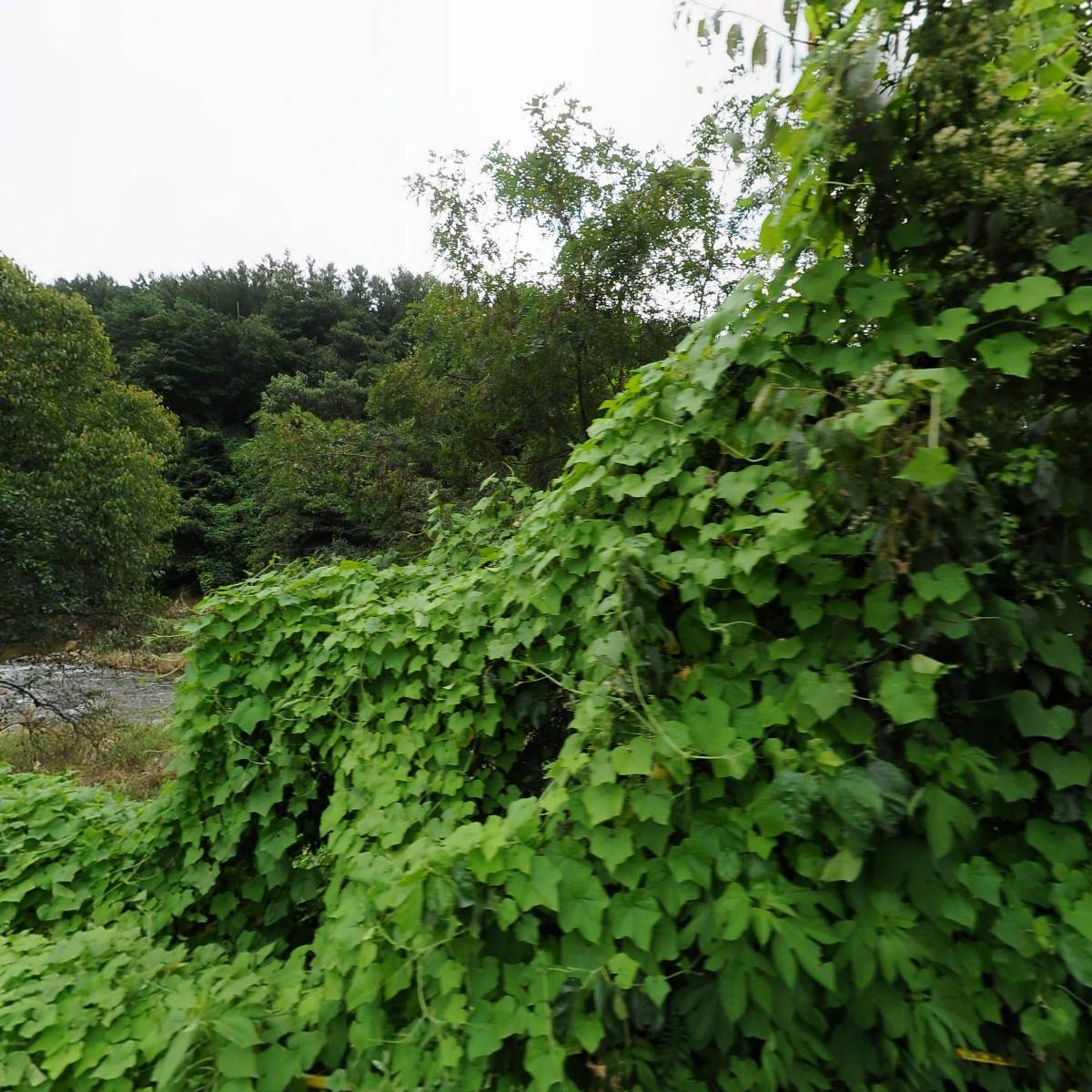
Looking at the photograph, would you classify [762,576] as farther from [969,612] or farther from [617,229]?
[617,229]

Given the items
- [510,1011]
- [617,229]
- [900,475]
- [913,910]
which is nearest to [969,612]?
[900,475]

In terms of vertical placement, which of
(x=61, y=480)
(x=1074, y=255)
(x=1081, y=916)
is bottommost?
(x=1081, y=916)

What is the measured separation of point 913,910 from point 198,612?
2244 mm

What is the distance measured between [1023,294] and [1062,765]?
0.83 meters

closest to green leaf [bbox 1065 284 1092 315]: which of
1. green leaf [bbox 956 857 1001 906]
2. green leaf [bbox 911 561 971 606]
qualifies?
green leaf [bbox 911 561 971 606]

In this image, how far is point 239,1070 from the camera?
1.36m

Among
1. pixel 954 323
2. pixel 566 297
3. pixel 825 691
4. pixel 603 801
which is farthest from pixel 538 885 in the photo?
pixel 566 297

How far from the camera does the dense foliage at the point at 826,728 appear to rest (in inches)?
47.1

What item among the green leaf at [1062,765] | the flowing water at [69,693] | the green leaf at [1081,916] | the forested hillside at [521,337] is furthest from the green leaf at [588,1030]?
the flowing water at [69,693]

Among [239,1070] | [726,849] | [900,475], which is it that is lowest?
[239,1070]

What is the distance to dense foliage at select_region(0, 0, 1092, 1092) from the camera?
120cm

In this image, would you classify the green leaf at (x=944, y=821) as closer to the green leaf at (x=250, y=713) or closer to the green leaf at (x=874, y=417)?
the green leaf at (x=874, y=417)

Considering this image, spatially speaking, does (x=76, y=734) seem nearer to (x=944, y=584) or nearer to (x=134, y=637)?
(x=134, y=637)

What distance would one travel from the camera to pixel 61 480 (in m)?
8.70
